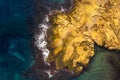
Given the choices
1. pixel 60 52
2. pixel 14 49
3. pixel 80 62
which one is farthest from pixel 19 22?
pixel 80 62

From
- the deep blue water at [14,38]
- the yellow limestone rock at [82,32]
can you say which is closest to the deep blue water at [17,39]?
the deep blue water at [14,38]

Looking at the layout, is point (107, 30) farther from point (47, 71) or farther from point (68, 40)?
point (47, 71)

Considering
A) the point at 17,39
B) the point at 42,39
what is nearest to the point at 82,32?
the point at 42,39

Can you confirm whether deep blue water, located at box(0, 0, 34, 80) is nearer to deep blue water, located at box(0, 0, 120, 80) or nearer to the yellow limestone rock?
deep blue water, located at box(0, 0, 120, 80)

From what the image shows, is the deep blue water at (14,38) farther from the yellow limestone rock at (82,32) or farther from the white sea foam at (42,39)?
the yellow limestone rock at (82,32)

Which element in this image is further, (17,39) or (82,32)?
(82,32)

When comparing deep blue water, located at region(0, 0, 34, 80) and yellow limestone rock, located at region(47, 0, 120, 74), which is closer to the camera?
deep blue water, located at region(0, 0, 34, 80)

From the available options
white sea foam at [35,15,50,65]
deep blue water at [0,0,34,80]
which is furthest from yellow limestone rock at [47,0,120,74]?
deep blue water at [0,0,34,80]

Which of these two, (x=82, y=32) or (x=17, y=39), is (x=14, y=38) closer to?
(x=17, y=39)
